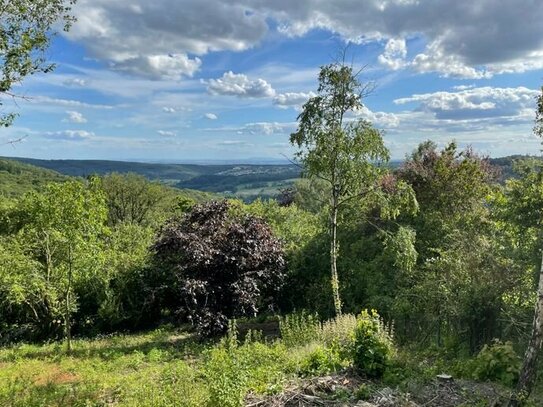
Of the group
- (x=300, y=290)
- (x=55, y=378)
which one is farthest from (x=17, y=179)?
(x=55, y=378)

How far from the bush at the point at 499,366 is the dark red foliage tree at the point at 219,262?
607 cm

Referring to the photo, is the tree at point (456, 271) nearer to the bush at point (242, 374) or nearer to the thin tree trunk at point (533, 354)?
the thin tree trunk at point (533, 354)

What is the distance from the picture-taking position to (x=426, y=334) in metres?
9.98

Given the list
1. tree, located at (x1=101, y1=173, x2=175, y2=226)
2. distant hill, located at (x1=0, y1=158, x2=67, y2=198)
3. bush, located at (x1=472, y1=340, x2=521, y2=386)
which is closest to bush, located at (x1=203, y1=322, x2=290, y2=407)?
bush, located at (x1=472, y1=340, x2=521, y2=386)

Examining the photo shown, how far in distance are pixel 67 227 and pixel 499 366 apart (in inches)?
383

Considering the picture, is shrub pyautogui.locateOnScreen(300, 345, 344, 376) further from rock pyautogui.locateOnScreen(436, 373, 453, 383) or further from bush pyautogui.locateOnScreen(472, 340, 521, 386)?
bush pyautogui.locateOnScreen(472, 340, 521, 386)

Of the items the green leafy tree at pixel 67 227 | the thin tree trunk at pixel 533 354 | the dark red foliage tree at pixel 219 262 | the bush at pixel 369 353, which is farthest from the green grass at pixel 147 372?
the thin tree trunk at pixel 533 354

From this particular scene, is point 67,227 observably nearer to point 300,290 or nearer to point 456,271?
point 300,290

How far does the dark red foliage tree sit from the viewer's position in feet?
38.0

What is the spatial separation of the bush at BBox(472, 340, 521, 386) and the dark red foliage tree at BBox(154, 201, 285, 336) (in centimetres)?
607

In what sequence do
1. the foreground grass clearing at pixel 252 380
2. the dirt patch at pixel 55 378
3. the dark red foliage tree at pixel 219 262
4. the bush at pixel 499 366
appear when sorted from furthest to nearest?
the dark red foliage tree at pixel 219 262 → the dirt patch at pixel 55 378 → the bush at pixel 499 366 → the foreground grass clearing at pixel 252 380

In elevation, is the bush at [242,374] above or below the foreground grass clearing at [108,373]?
above

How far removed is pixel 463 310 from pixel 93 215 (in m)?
8.89

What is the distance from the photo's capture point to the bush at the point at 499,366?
6.78m
